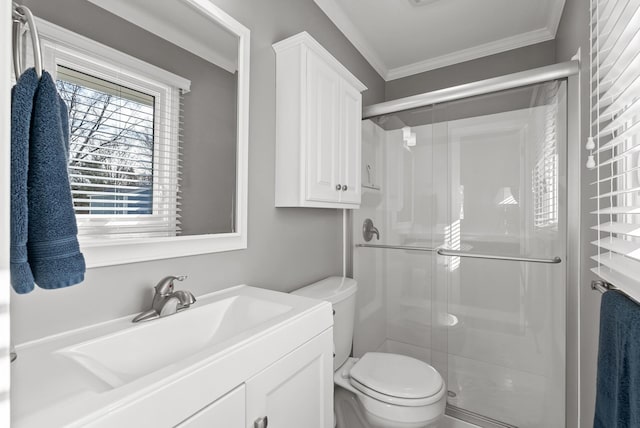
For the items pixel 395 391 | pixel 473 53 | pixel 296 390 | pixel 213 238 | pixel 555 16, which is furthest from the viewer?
pixel 473 53

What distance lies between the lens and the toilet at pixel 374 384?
4.15 feet

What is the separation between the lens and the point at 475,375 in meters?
1.83

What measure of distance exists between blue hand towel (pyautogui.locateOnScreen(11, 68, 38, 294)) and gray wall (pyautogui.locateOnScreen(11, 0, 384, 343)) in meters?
0.39

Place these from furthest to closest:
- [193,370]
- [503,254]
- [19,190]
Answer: [503,254] → [193,370] → [19,190]

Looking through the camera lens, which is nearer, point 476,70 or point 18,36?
point 18,36

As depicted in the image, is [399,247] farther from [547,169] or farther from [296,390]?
[296,390]

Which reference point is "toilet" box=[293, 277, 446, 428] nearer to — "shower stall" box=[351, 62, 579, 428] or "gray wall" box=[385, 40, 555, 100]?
"shower stall" box=[351, 62, 579, 428]

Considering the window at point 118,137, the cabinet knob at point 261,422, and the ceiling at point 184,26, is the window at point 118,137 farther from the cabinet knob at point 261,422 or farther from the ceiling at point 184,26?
the cabinet knob at point 261,422

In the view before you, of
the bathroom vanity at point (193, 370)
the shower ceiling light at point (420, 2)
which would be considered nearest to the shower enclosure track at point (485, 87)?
the shower ceiling light at point (420, 2)

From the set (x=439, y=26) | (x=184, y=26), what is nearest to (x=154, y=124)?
(x=184, y=26)

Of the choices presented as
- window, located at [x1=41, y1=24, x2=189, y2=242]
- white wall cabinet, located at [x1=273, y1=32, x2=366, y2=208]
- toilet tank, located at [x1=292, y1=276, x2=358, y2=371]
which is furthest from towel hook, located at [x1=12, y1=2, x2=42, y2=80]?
toilet tank, located at [x1=292, y1=276, x2=358, y2=371]

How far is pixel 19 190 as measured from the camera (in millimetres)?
411

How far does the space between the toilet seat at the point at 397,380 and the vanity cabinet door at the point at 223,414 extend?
826 millimetres

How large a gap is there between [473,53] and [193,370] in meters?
2.77
